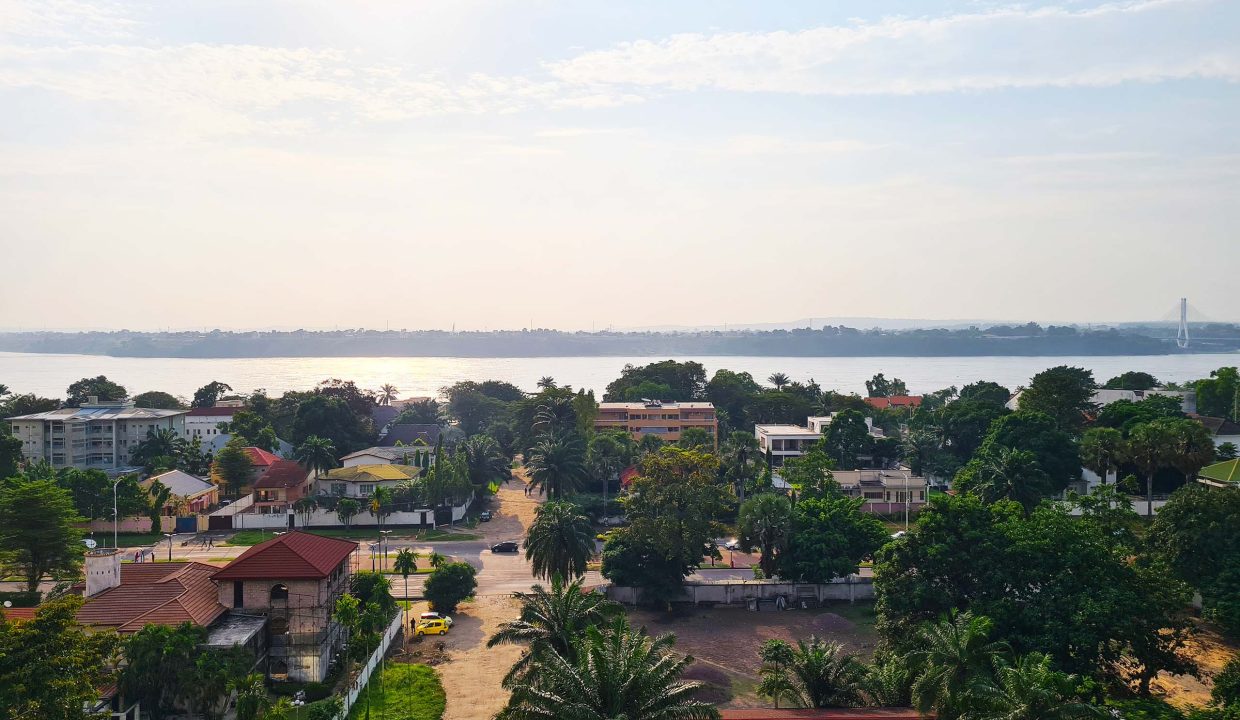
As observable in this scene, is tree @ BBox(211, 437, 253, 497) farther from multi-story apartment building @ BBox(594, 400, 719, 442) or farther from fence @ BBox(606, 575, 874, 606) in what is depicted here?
fence @ BBox(606, 575, 874, 606)

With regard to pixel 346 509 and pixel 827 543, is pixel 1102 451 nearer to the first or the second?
pixel 827 543

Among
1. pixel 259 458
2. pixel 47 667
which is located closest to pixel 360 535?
pixel 259 458

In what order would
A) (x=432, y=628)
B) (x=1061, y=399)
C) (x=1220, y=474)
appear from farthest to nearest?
(x=1061, y=399) → (x=1220, y=474) → (x=432, y=628)

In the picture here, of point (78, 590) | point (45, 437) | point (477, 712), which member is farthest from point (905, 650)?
point (45, 437)

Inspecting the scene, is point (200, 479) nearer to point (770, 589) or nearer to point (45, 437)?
point (45, 437)

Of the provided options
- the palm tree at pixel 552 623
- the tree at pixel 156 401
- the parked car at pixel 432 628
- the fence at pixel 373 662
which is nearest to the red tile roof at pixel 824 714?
the palm tree at pixel 552 623
